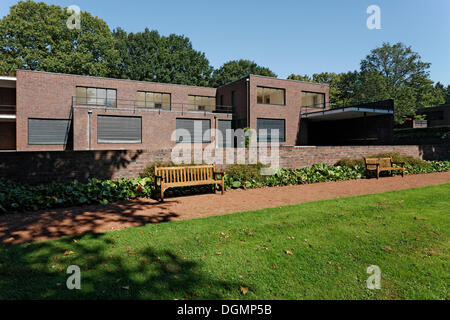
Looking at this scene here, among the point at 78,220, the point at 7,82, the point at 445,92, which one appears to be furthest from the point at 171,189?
the point at 445,92

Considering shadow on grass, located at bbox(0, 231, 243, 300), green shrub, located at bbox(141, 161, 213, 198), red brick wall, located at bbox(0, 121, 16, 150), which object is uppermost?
red brick wall, located at bbox(0, 121, 16, 150)

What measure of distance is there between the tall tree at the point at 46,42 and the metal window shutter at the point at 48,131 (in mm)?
16843

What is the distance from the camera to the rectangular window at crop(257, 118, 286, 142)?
26.3 meters

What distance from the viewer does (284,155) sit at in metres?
12.0

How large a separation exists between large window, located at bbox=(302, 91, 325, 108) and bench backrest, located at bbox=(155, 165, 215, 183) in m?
22.2

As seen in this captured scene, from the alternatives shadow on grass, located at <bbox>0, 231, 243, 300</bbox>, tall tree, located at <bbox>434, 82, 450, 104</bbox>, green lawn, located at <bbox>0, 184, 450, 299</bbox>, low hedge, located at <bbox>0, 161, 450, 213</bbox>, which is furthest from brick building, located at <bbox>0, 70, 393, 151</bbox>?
tall tree, located at <bbox>434, 82, 450, 104</bbox>

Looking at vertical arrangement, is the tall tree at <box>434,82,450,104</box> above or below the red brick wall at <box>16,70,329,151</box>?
above

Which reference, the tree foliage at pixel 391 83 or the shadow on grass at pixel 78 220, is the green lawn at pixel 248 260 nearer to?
the shadow on grass at pixel 78 220

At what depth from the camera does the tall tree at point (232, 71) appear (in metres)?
50.1

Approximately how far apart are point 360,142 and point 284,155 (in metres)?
18.5

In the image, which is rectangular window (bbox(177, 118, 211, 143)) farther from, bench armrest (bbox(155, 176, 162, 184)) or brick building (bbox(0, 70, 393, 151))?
bench armrest (bbox(155, 176, 162, 184))

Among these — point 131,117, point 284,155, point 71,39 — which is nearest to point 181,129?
point 131,117

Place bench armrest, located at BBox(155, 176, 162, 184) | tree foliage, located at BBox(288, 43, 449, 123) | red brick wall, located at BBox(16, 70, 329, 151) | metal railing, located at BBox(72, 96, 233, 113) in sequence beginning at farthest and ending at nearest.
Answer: tree foliage, located at BBox(288, 43, 449, 123) → metal railing, located at BBox(72, 96, 233, 113) → red brick wall, located at BBox(16, 70, 329, 151) → bench armrest, located at BBox(155, 176, 162, 184)
